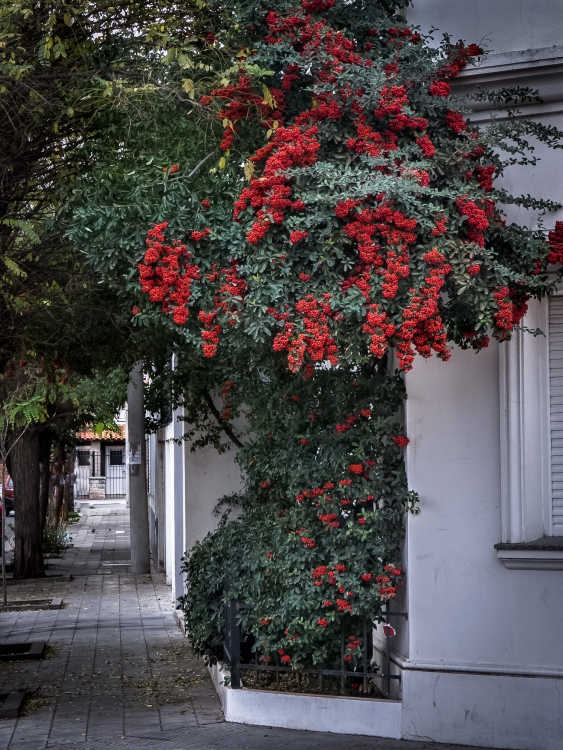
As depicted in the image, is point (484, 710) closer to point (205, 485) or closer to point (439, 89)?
point (439, 89)

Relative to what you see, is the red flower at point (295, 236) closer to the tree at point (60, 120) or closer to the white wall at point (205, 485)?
the tree at point (60, 120)

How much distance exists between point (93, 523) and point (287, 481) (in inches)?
1231

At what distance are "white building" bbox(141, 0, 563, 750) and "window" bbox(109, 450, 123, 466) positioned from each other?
63.9m

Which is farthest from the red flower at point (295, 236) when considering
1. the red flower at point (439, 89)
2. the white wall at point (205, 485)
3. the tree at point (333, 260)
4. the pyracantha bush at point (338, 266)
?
the white wall at point (205, 485)

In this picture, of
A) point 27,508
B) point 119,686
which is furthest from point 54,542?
point 119,686

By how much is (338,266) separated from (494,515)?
2.41 m

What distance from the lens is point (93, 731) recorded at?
7.69 m

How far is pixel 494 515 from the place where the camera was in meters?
7.47

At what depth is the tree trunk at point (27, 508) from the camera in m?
18.8

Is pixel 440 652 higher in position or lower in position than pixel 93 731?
higher

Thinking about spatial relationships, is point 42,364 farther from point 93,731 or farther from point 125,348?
point 93,731

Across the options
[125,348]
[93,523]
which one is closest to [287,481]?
[125,348]

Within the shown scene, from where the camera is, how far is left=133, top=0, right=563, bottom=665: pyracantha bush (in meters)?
6.06

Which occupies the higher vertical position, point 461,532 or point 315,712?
point 461,532
